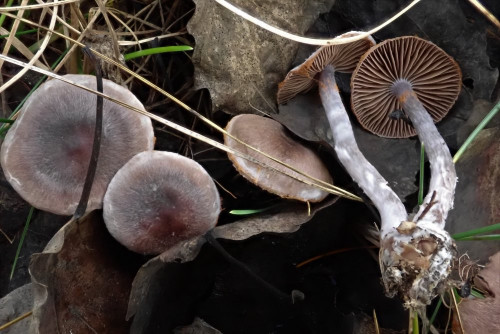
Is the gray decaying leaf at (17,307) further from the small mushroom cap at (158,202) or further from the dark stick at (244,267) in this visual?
the dark stick at (244,267)

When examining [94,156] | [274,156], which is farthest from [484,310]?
[94,156]

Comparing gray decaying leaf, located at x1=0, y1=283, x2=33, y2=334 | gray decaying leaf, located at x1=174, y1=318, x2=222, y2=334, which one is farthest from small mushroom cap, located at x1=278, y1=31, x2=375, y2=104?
gray decaying leaf, located at x1=0, y1=283, x2=33, y2=334

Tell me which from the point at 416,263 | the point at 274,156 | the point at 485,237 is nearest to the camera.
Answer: the point at 416,263

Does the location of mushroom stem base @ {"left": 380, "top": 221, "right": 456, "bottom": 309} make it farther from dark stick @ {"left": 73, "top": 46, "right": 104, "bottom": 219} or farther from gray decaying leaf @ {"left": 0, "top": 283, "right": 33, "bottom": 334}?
gray decaying leaf @ {"left": 0, "top": 283, "right": 33, "bottom": 334}

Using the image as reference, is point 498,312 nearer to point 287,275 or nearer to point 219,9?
point 287,275

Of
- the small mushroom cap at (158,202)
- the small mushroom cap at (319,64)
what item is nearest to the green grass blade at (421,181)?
the small mushroom cap at (319,64)

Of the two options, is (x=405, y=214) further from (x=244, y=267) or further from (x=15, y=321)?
(x=15, y=321)

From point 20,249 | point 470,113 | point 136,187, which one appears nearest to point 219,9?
point 136,187
